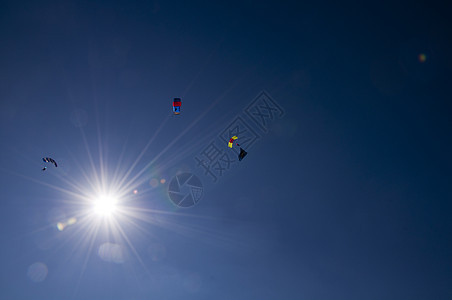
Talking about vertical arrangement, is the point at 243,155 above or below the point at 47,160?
below


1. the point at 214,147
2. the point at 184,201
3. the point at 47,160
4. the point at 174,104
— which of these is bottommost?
the point at 184,201

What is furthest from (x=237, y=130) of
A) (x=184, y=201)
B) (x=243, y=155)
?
(x=184, y=201)

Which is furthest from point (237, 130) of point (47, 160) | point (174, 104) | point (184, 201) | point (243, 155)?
point (47, 160)

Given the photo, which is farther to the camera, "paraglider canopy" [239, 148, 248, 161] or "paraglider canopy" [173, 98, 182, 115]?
"paraglider canopy" [239, 148, 248, 161]

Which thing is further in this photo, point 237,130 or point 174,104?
point 237,130

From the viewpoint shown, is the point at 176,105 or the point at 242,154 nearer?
the point at 176,105

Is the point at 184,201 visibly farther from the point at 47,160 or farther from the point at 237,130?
the point at 47,160

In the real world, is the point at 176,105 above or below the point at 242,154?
above

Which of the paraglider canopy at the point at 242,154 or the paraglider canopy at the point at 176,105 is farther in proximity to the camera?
the paraglider canopy at the point at 242,154

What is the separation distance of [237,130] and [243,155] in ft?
10.1

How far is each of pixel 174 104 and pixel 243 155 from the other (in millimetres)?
9467

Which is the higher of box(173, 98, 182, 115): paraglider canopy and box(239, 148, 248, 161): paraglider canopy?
box(173, 98, 182, 115): paraglider canopy

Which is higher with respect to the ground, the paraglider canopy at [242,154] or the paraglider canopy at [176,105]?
the paraglider canopy at [176,105]

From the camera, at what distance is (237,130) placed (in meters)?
24.4
